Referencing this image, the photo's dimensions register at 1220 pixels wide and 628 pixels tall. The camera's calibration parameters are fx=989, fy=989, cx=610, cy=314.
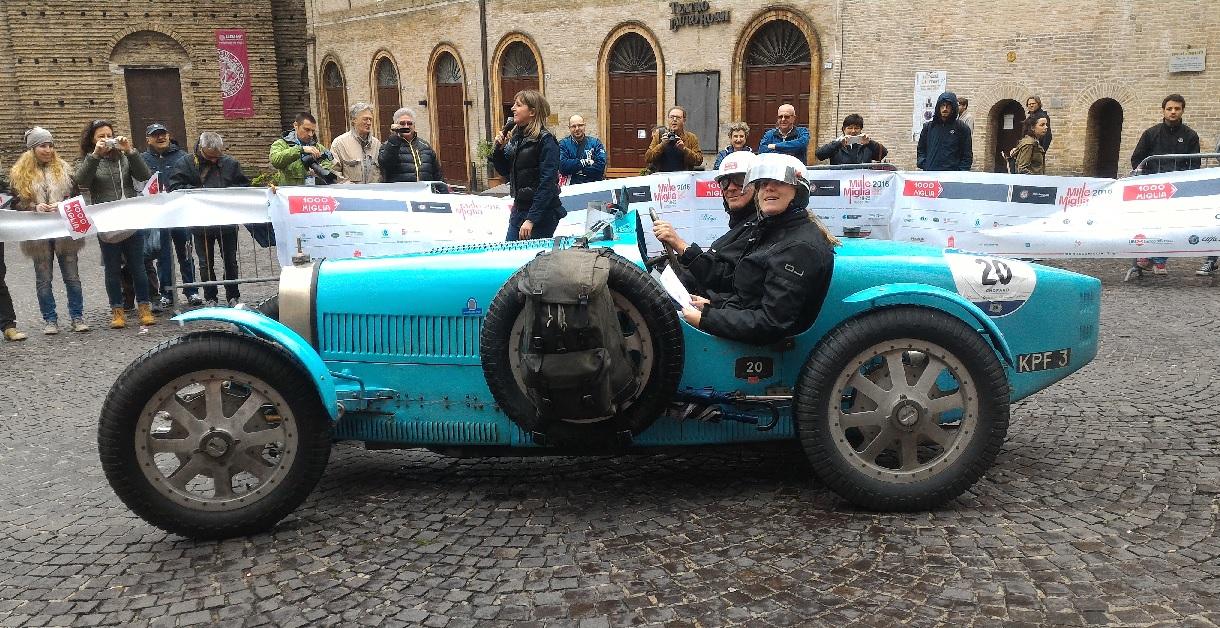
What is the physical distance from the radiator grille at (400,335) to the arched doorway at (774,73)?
18.5 m

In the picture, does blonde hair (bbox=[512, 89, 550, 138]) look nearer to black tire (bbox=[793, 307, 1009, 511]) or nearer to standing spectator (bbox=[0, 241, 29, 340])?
black tire (bbox=[793, 307, 1009, 511])

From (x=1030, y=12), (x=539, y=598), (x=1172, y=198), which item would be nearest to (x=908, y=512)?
(x=539, y=598)

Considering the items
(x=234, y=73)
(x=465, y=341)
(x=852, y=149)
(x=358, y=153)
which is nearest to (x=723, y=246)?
(x=465, y=341)

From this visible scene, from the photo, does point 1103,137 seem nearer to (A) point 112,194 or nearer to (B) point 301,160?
(B) point 301,160

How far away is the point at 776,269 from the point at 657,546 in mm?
1210

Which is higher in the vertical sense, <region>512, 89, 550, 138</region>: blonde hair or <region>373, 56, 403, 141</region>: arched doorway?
<region>373, 56, 403, 141</region>: arched doorway

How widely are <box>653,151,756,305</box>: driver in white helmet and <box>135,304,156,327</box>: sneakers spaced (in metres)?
6.47

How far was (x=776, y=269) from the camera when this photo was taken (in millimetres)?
4035

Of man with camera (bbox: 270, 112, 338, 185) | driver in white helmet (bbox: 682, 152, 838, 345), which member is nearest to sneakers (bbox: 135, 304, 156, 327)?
man with camera (bbox: 270, 112, 338, 185)

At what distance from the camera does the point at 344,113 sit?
35.7 m

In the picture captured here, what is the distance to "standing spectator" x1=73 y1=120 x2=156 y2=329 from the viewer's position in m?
9.41

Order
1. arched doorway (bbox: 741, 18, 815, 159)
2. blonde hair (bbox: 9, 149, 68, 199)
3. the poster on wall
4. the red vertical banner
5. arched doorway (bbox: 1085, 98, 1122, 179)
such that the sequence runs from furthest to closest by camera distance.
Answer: the red vertical banner → arched doorway (bbox: 741, 18, 815, 159) → the poster on wall → arched doorway (bbox: 1085, 98, 1122, 179) → blonde hair (bbox: 9, 149, 68, 199)

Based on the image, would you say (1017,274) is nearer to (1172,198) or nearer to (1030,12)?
(1172,198)

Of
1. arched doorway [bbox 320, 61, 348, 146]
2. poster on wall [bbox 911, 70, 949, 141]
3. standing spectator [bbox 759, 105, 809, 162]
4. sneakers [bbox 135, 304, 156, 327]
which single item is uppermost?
arched doorway [bbox 320, 61, 348, 146]
